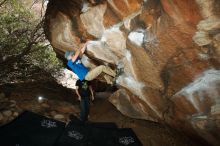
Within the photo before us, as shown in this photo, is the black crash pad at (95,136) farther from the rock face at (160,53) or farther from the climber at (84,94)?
the rock face at (160,53)

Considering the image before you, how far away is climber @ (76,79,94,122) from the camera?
25.6 feet

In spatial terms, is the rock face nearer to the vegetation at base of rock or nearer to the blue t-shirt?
the blue t-shirt

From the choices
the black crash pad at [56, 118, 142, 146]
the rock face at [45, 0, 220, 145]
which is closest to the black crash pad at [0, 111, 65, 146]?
the black crash pad at [56, 118, 142, 146]

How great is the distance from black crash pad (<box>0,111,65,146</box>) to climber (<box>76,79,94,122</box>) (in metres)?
0.71

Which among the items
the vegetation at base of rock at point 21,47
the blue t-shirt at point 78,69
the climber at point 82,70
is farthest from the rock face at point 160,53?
the vegetation at base of rock at point 21,47

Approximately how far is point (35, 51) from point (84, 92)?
16.6 ft

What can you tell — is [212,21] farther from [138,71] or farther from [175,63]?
[138,71]

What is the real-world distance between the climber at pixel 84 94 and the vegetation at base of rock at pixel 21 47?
12.6 ft

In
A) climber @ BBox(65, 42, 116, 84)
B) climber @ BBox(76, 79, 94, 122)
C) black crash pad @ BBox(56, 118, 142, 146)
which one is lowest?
black crash pad @ BBox(56, 118, 142, 146)

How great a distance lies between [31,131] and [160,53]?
3.44 metres

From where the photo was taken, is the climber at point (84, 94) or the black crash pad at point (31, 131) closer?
the black crash pad at point (31, 131)

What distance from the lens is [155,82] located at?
Result: 6715 millimetres

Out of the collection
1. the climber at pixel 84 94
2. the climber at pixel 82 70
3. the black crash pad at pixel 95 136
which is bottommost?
the black crash pad at pixel 95 136

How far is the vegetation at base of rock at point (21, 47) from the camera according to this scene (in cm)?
1111
